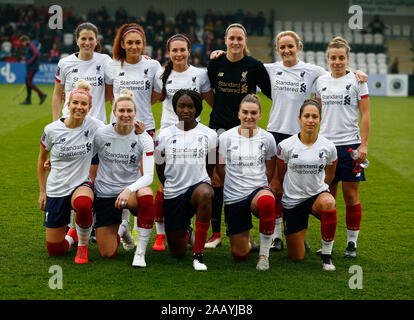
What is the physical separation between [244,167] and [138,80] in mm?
1377

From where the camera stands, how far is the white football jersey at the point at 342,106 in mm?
5039

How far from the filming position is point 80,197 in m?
4.64

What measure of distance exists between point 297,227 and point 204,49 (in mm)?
20742

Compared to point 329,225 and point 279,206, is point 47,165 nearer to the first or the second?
point 279,206

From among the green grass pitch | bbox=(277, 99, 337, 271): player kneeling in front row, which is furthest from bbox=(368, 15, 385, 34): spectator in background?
bbox=(277, 99, 337, 271): player kneeling in front row

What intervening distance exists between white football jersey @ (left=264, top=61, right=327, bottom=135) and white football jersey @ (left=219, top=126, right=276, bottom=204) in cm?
43

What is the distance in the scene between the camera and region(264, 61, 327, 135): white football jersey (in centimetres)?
525

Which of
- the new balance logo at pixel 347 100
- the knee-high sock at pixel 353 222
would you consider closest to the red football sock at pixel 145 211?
the knee-high sock at pixel 353 222

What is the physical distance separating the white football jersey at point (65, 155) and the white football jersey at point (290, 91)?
5.70 ft

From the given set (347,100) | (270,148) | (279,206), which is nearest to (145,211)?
(270,148)

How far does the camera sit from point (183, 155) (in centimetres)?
478

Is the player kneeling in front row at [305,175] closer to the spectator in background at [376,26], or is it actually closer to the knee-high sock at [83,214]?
the knee-high sock at [83,214]
